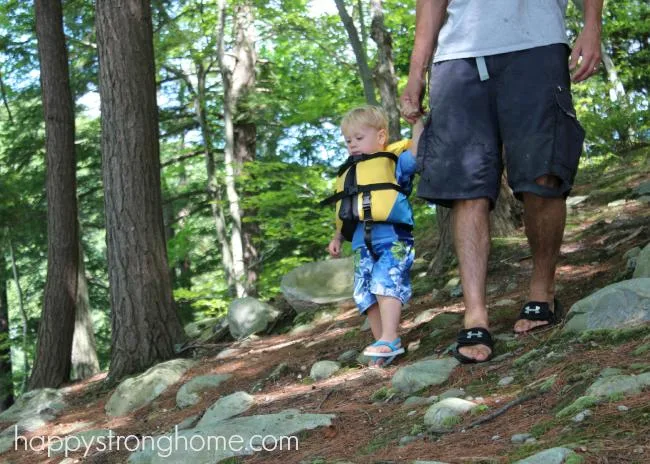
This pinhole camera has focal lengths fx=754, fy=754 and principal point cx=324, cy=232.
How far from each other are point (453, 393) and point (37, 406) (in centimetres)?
522

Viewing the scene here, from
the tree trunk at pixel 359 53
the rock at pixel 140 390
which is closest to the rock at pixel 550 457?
the rock at pixel 140 390

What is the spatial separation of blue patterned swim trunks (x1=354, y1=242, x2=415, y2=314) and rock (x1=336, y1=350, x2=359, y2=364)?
17.4 inches

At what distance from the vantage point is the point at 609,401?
252 cm

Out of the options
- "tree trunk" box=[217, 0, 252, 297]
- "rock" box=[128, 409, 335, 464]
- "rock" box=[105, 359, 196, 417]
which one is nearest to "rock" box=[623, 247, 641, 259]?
"rock" box=[128, 409, 335, 464]

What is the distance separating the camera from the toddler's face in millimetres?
4418

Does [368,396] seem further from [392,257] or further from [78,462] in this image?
[78,462]

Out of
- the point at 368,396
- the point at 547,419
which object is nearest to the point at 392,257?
the point at 368,396

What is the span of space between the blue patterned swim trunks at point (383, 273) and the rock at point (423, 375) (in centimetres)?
70

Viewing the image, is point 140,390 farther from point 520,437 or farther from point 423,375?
point 520,437

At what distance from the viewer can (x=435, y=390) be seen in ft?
11.2

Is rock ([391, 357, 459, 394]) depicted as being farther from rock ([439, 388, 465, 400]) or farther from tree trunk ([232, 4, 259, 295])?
tree trunk ([232, 4, 259, 295])

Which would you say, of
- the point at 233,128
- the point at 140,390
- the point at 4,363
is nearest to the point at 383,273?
the point at 140,390

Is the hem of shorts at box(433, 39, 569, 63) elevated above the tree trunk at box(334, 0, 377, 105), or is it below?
below

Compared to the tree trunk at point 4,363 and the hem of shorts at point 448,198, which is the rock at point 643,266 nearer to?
the hem of shorts at point 448,198
